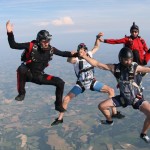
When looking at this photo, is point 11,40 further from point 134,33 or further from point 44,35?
point 134,33

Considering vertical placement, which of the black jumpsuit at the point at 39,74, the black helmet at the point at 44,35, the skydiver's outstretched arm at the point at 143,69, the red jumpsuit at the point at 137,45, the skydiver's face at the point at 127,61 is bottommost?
the black jumpsuit at the point at 39,74

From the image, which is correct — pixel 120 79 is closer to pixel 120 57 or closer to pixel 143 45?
pixel 120 57

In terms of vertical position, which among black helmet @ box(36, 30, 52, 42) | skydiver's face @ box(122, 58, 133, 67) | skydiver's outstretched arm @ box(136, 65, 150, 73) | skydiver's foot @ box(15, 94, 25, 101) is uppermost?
black helmet @ box(36, 30, 52, 42)

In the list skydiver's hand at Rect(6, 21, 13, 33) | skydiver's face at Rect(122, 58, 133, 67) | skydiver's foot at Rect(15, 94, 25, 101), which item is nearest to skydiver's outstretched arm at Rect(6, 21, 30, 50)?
skydiver's hand at Rect(6, 21, 13, 33)

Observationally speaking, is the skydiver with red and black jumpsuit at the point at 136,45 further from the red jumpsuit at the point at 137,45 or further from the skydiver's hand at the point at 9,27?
the skydiver's hand at the point at 9,27

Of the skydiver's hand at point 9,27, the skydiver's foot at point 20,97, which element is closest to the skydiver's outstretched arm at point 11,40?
the skydiver's hand at point 9,27

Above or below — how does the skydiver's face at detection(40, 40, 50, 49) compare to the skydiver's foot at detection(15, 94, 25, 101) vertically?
above

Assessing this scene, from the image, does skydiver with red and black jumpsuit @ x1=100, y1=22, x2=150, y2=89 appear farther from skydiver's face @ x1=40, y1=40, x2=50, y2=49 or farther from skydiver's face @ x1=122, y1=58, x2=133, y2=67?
skydiver's face @ x1=40, y1=40, x2=50, y2=49

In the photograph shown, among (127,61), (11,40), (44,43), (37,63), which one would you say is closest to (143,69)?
(127,61)

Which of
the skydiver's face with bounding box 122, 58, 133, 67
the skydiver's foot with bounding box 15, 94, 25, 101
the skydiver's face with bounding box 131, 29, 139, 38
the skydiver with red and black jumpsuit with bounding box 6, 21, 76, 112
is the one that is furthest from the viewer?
the skydiver's face with bounding box 131, 29, 139, 38

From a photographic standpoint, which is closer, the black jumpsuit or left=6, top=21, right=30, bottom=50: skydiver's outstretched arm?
left=6, top=21, right=30, bottom=50: skydiver's outstretched arm

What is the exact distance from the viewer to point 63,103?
16.4 metres

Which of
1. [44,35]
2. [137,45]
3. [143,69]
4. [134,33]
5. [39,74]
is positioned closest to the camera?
[143,69]

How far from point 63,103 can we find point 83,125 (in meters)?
164
